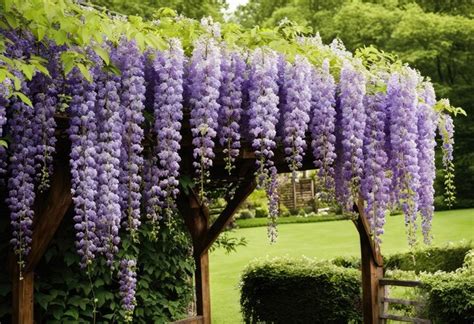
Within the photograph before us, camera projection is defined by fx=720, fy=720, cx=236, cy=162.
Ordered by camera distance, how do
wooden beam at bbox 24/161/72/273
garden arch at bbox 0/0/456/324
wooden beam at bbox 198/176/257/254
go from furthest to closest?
wooden beam at bbox 198/176/257/254, wooden beam at bbox 24/161/72/273, garden arch at bbox 0/0/456/324

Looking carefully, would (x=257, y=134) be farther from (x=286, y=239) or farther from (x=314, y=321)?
(x=286, y=239)

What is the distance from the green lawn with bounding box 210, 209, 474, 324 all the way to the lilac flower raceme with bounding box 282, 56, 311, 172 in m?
9.79

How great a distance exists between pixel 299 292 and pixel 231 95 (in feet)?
20.3

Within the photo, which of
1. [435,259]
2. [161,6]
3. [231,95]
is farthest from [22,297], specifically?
[161,6]

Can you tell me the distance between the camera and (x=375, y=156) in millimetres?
4953

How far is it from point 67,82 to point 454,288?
5044 mm

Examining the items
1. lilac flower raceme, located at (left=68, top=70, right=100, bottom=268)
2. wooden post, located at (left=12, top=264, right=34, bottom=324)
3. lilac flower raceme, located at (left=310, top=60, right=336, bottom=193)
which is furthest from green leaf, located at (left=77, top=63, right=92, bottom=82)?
lilac flower raceme, located at (left=310, top=60, right=336, bottom=193)

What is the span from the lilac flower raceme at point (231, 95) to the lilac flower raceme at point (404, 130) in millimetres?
1130

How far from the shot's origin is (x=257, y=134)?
4441mm

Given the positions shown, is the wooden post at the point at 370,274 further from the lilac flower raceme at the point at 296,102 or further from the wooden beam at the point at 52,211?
the wooden beam at the point at 52,211

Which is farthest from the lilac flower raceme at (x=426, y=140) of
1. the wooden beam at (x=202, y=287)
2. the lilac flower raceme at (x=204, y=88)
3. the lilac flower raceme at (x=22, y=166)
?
the lilac flower raceme at (x=22, y=166)

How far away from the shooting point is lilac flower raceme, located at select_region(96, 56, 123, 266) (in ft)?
13.2

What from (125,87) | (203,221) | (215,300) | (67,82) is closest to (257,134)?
(125,87)

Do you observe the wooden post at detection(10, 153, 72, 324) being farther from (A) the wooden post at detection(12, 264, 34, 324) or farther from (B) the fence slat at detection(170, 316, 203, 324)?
(B) the fence slat at detection(170, 316, 203, 324)
